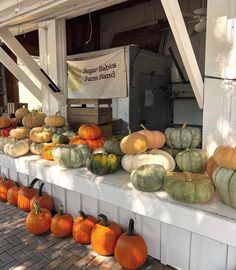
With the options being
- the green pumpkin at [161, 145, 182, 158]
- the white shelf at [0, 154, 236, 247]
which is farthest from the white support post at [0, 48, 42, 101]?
the green pumpkin at [161, 145, 182, 158]

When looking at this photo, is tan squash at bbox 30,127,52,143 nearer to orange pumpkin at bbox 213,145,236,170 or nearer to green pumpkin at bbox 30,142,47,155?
green pumpkin at bbox 30,142,47,155

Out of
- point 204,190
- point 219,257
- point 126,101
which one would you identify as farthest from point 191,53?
point 126,101

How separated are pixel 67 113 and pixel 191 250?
85.1 inches

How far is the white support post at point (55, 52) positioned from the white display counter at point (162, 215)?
1.07m

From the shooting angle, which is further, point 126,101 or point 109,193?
point 126,101

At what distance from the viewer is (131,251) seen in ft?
6.68

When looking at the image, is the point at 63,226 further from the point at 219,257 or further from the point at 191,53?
the point at 191,53

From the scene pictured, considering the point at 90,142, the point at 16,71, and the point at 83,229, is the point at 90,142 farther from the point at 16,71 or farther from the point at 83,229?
the point at 16,71

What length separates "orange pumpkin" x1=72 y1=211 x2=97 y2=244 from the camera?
2.39 meters

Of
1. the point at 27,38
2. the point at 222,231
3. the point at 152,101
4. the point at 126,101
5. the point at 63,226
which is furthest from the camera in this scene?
the point at 27,38

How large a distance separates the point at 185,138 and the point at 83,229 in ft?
4.16

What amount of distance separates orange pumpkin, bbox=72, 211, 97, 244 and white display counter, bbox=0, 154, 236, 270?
0.18 metres

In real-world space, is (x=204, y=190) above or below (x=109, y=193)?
above

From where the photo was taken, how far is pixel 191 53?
1.70 meters
